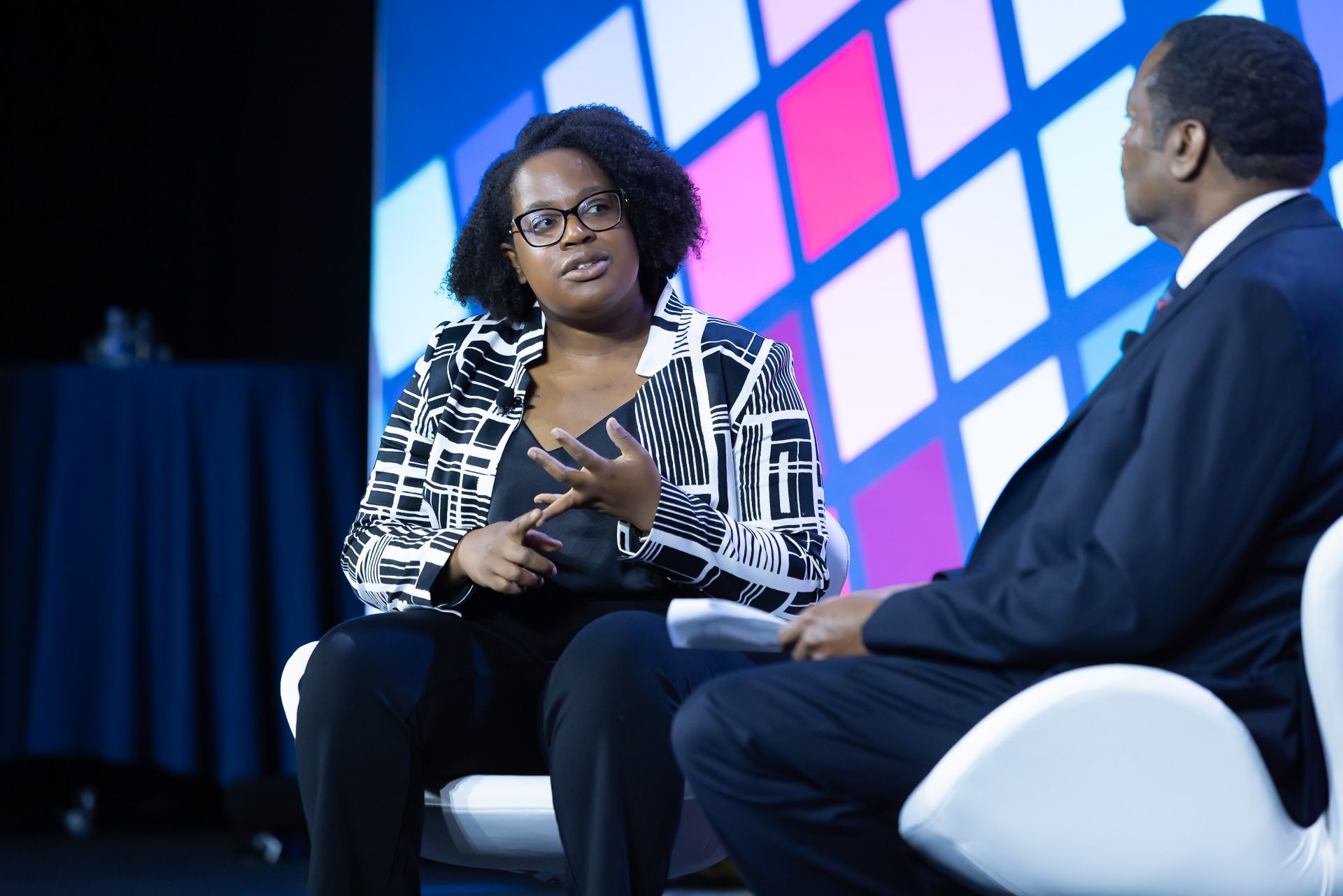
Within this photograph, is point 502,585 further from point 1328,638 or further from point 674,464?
point 1328,638

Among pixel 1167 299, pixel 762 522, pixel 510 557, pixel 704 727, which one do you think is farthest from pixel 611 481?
pixel 1167 299

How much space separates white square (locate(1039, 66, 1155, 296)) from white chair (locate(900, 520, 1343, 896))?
5.91ft

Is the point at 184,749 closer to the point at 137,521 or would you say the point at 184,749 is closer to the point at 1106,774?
the point at 137,521

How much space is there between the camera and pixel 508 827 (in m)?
1.61

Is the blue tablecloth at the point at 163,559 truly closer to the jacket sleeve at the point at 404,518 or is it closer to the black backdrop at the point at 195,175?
the black backdrop at the point at 195,175

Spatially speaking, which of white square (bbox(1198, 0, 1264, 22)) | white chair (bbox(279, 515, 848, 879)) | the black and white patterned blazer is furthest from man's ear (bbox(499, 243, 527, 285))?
white square (bbox(1198, 0, 1264, 22))

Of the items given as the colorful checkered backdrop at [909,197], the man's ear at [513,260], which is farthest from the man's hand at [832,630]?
the colorful checkered backdrop at [909,197]

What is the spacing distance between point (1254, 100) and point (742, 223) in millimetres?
1831

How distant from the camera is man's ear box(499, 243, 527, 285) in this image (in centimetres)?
213

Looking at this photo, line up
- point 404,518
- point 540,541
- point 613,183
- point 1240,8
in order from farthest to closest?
point 1240,8 < point 613,183 < point 404,518 < point 540,541

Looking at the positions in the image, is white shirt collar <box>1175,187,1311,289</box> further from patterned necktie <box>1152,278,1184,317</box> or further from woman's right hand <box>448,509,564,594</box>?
woman's right hand <box>448,509,564,594</box>

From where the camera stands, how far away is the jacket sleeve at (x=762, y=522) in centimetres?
170

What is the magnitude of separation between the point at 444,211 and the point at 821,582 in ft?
5.97

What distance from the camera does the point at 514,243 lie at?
2.04 metres
